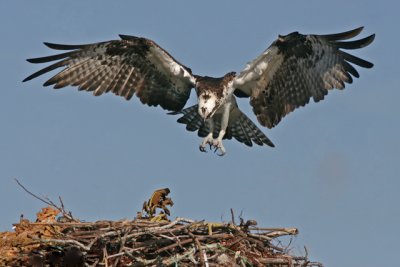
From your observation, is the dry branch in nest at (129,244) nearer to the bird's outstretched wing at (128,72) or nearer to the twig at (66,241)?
the twig at (66,241)

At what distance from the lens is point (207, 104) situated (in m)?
10.9

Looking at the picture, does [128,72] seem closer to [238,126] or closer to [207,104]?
[207,104]

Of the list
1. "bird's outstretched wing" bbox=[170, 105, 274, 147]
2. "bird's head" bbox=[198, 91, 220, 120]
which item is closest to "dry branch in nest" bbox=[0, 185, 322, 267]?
"bird's head" bbox=[198, 91, 220, 120]

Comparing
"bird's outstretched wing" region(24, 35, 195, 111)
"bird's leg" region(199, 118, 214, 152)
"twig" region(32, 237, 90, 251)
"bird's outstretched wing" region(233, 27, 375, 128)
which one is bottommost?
"twig" region(32, 237, 90, 251)

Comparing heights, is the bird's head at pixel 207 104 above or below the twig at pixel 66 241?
above

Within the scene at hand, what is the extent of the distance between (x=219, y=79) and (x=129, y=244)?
13.9 feet

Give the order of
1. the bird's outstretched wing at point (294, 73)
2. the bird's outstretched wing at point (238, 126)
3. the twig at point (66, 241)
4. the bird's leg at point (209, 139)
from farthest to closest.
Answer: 1. the bird's outstretched wing at point (238, 126)
2. the bird's leg at point (209, 139)
3. the bird's outstretched wing at point (294, 73)
4. the twig at point (66, 241)

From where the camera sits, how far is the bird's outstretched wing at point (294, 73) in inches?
427

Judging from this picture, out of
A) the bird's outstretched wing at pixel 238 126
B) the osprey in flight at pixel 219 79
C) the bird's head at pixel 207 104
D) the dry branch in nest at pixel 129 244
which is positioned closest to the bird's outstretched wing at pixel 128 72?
the osprey in flight at pixel 219 79

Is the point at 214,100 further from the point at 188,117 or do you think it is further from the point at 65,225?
the point at 65,225

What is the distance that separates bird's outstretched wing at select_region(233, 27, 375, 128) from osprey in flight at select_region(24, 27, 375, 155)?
0.01m

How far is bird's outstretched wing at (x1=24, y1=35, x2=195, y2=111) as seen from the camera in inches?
439

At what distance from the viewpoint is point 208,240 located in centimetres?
748

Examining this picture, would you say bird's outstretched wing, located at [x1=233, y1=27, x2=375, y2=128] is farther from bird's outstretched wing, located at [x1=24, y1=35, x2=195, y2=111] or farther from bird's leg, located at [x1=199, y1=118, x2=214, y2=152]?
bird's outstretched wing, located at [x1=24, y1=35, x2=195, y2=111]
